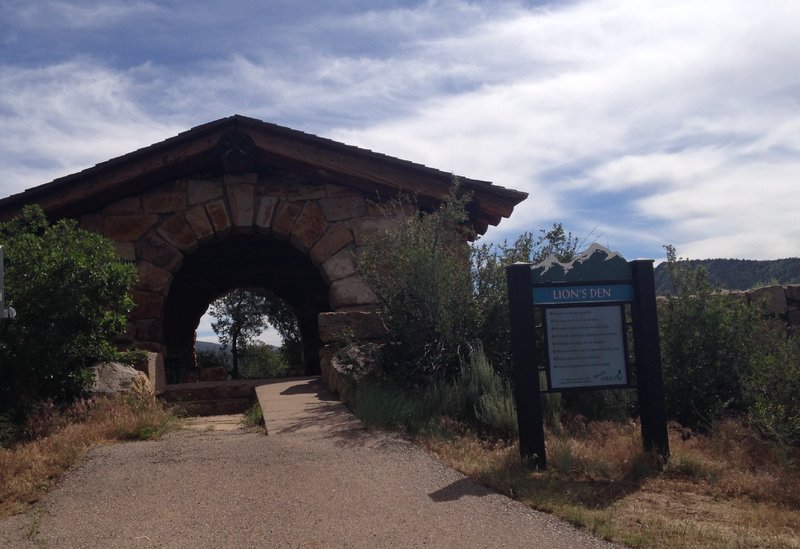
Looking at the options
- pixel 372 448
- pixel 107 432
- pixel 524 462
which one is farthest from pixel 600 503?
pixel 107 432

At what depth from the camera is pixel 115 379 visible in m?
8.15

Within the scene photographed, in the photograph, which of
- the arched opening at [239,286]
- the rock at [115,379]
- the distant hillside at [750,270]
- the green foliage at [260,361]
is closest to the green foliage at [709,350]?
the rock at [115,379]

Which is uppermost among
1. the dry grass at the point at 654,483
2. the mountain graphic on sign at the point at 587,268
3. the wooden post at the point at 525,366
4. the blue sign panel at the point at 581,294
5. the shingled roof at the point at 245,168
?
the shingled roof at the point at 245,168

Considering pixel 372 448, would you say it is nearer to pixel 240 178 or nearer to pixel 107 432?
pixel 107 432

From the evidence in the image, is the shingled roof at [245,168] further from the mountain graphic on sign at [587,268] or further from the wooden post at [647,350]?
the wooden post at [647,350]

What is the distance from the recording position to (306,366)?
1808cm

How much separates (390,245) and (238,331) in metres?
20.6

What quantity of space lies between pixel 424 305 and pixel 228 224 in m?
3.84

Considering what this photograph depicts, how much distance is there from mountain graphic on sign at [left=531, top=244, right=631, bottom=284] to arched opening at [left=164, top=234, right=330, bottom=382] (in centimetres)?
1018

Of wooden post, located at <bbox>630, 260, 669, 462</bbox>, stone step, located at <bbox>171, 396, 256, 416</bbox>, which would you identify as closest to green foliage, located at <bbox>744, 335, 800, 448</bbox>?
wooden post, located at <bbox>630, 260, 669, 462</bbox>

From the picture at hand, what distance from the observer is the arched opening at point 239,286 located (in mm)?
16741

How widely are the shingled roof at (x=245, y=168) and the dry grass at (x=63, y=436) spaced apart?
366 cm

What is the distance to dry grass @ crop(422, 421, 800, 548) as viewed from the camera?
4.83m

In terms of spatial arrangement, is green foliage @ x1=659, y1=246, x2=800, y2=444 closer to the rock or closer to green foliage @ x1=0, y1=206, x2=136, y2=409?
the rock
